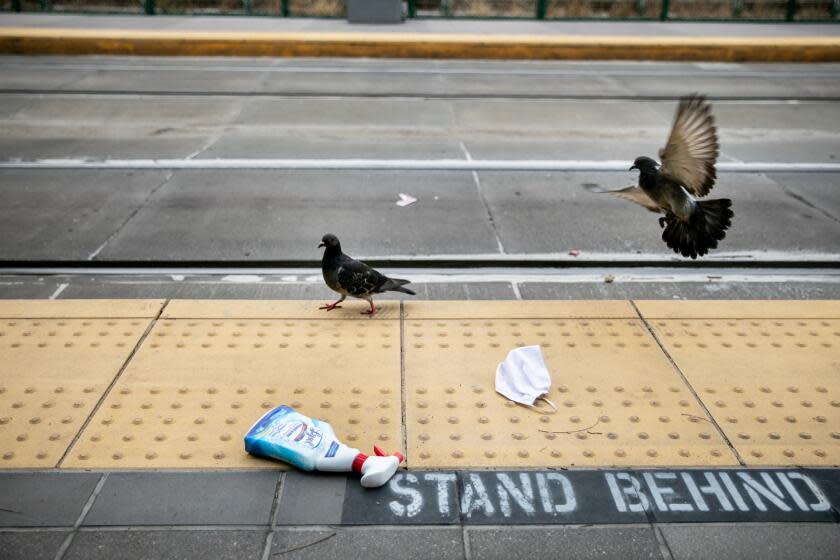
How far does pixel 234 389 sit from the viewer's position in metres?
3.79

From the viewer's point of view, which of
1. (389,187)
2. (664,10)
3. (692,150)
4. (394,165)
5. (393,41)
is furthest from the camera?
(664,10)

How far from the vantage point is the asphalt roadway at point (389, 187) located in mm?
5387

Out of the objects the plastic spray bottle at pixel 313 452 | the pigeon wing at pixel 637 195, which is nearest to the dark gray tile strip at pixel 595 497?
the plastic spray bottle at pixel 313 452

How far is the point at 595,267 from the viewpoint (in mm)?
5582

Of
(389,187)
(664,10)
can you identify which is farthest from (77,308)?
(664,10)

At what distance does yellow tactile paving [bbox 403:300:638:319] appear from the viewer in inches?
183

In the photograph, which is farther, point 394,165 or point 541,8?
point 541,8

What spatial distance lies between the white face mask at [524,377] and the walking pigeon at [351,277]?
811mm

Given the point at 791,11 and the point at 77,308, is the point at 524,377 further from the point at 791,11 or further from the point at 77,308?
the point at 791,11

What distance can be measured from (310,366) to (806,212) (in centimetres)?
507

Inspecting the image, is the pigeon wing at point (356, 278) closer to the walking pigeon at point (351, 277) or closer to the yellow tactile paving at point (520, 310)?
the walking pigeon at point (351, 277)

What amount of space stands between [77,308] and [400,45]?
11.1 metres

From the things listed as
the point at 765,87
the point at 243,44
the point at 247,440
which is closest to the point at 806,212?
the point at 247,440

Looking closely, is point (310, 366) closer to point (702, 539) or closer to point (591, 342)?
point (591, 342)
